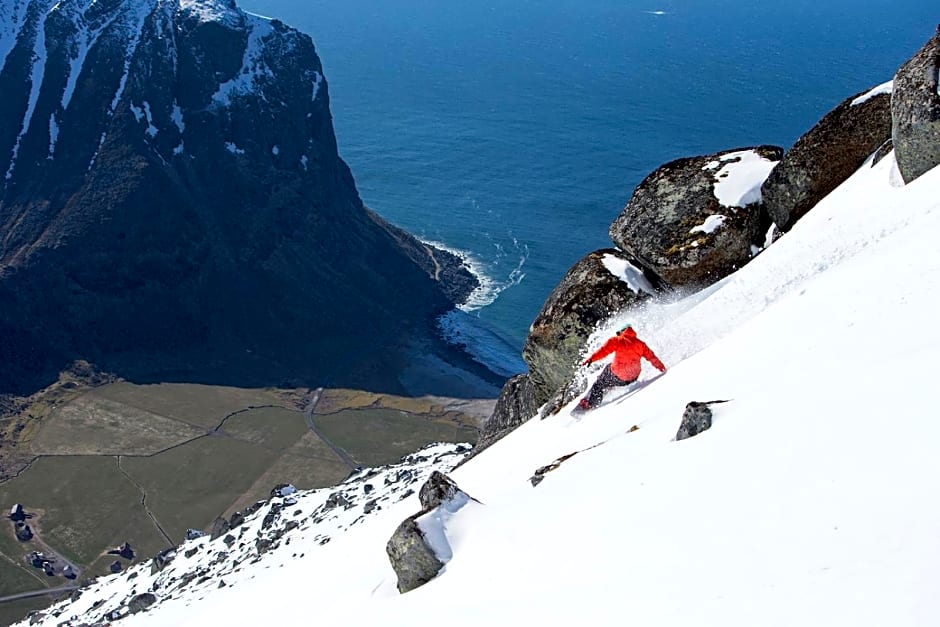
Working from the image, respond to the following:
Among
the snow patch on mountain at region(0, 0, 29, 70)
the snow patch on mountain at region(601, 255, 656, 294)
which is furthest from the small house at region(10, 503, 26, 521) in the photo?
the snow patch on mountain at region(0, 0, 29, 70)

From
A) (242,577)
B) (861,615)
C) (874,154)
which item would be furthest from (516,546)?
(242,577)

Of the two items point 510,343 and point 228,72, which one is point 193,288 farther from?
point 510,343

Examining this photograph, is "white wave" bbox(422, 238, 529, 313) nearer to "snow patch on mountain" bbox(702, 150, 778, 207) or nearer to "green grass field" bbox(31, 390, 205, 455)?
"green grass field" bbox(31, 390, 205, 455)

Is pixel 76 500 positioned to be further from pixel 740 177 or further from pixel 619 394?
pixel 619 394

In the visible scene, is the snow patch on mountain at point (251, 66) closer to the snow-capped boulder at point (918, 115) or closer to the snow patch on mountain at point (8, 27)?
the snow patch on mountain at point (8, 27)

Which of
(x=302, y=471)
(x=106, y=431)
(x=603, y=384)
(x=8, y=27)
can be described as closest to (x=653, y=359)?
(x=603, y=384)

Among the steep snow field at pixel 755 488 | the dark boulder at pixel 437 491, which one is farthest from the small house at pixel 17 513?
the dark boulder at pixel 437 491
